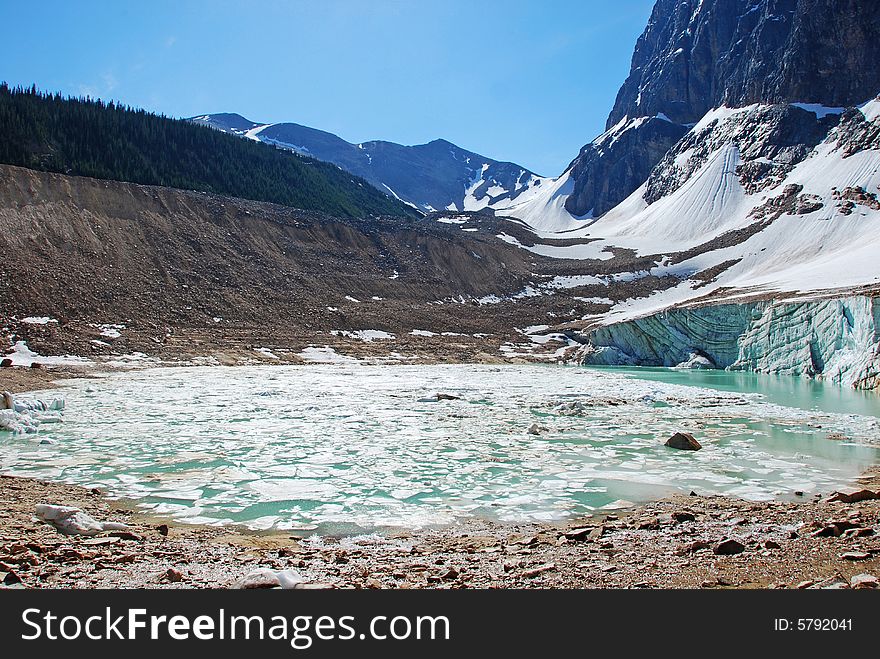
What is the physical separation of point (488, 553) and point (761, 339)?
116ft

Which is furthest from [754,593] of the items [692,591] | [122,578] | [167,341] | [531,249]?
[531,249]

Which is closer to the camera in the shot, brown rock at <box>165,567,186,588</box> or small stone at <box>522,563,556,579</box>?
brown rock at <box>165,567,186,588</box>

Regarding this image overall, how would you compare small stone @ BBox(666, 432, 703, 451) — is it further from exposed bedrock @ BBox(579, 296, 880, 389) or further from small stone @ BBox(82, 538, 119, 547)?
exposed bedrock @ BBox(579, 296, 880, 389)

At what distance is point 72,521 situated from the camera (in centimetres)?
609

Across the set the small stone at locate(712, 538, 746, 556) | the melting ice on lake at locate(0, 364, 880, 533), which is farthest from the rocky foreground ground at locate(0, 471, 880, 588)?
the melting ice on lake at locate(0, 364, 880, 533)

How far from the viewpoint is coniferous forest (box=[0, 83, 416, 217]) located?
5988cm

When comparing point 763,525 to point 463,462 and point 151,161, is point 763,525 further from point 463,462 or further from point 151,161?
point 151,161

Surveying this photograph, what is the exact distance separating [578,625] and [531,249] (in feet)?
289

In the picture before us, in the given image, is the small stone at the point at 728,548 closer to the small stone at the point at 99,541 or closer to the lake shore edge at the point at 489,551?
the lake shore edge at the point at 489,551

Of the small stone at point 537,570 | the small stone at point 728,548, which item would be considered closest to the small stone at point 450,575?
the small stone at point 537,570

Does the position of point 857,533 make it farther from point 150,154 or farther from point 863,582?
point 150,154

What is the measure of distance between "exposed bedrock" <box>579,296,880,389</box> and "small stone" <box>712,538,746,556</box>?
2360 cm

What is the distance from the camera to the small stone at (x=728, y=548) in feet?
17.0

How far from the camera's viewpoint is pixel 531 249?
89.3m
